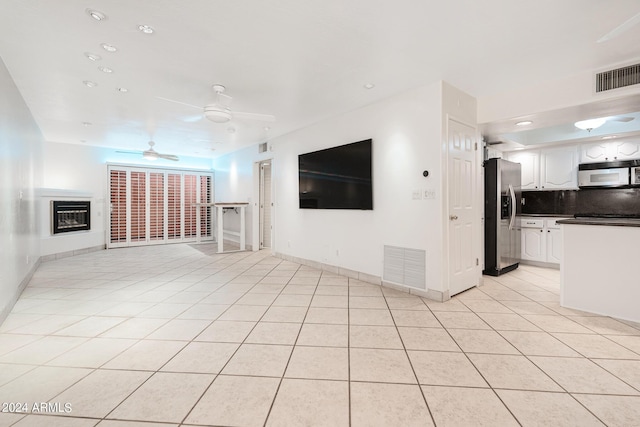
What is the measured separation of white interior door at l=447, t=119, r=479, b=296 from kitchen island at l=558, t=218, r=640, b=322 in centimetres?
95

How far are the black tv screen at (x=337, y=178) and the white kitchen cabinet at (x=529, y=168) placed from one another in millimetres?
3485

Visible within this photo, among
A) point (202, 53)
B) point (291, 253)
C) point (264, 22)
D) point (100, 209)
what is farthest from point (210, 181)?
point (264, 22)

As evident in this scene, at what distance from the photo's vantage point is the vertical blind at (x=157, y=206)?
7582mm

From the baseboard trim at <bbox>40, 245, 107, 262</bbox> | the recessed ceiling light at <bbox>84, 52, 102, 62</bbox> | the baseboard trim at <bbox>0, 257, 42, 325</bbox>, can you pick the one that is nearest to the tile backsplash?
the recessed ceiling light at <bbox>84, 52, 102, 62</bbox>

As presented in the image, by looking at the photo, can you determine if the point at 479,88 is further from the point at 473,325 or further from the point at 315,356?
the point at 315,356

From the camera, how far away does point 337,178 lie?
4.55 meters

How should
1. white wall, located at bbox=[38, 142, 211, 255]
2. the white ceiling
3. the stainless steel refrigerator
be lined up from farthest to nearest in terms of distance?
1. white wall, located at bbox=[38, 142, 211, 255]
2. the stainless steel refrigerator
3. the white ceiling

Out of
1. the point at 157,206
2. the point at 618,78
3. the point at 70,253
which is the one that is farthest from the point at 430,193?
the point at 70,253

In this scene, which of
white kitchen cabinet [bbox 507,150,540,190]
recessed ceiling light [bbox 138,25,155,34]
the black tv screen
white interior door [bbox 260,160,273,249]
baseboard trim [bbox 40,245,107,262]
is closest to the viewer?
recessed ceiling light [bbox 138,25,155,34]

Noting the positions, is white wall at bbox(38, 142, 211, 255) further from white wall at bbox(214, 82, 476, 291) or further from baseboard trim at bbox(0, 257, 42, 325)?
white wall at bbox(214, 82, 476, 291)

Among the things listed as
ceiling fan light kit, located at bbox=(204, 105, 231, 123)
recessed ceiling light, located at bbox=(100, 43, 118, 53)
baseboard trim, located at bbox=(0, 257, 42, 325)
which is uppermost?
recessed ceiling light, located at bbox=(100, 43, 118, 53)

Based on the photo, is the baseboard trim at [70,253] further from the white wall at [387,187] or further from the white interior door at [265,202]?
the white wall at [387,187]

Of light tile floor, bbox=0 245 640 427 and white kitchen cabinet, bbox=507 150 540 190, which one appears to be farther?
white kitchen cabinet, bbox=507 150 540 190

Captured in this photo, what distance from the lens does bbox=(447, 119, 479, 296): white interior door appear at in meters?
3.47
